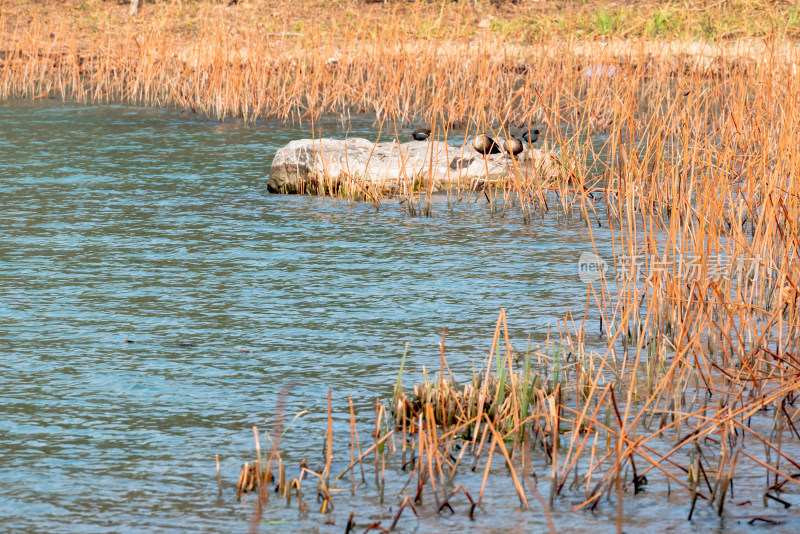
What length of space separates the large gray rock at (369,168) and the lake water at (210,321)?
27 centimetres

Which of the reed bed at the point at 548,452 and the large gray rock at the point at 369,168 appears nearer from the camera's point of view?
the reed bed at the point at 548,452

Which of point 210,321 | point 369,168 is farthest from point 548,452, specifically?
point 369,168

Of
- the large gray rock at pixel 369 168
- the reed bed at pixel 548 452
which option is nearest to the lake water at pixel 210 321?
the reed bed at pixel 548 452

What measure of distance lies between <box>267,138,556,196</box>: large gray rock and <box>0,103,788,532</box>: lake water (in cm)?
27

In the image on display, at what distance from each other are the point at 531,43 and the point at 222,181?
1140cm

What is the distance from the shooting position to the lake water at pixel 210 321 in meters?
3.49

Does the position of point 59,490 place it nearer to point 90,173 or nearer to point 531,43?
point 90,173

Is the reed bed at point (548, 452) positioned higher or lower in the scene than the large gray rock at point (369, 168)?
lower

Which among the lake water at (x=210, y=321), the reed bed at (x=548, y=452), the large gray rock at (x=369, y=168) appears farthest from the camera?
the large gray rock at (x=369, y=168)

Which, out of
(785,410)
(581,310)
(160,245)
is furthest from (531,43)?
(785,410)

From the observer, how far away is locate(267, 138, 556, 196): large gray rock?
9305 millimetres

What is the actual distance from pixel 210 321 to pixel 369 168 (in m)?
4.08

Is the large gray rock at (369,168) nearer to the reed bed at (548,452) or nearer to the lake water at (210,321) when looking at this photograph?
the lake water at (210,321)

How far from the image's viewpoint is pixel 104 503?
11.2 feet
